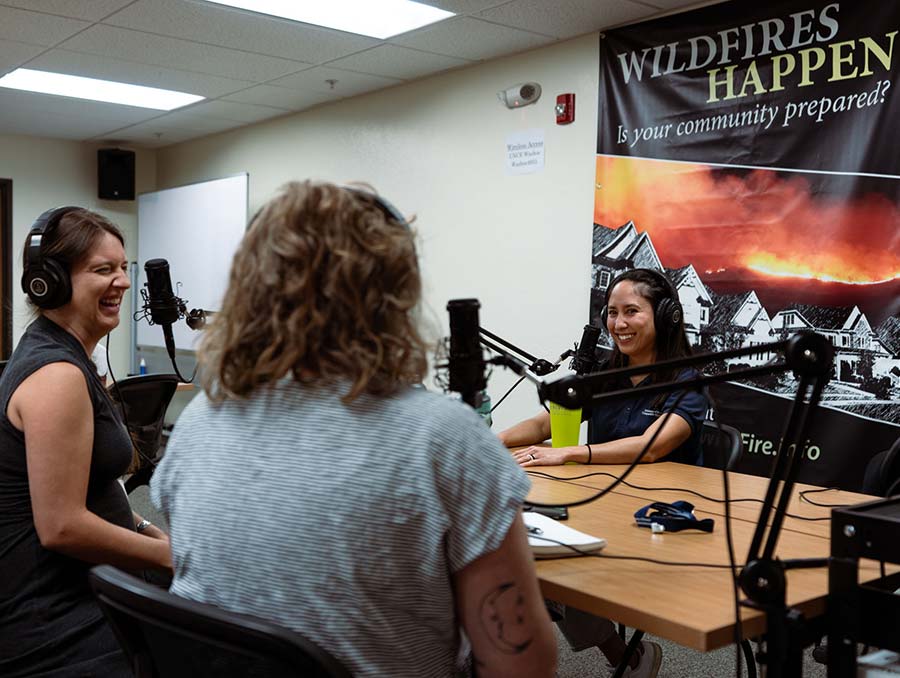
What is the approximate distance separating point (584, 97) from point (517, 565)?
11.4 feet

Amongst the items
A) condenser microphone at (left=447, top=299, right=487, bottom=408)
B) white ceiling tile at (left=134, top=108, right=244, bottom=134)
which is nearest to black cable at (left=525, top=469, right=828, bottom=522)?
condenser microphone at (left=447, top=299, right=487, bottom=408)

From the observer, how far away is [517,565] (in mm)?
984

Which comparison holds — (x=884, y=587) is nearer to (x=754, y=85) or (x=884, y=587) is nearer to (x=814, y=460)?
(x=814, y=460)

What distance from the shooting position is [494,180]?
182 inches

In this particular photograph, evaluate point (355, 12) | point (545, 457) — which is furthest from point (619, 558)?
point (355, 12)

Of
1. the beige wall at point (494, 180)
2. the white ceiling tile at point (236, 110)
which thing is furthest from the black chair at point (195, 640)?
the white ceiling tile at point (236, 110)

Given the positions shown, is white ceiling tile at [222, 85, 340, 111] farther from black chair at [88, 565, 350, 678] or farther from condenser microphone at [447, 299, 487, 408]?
black chair at [88, 565, 350, 678]

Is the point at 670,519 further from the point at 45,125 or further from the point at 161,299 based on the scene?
the point at 45,125

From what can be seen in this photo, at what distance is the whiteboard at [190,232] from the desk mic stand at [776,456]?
4896mm

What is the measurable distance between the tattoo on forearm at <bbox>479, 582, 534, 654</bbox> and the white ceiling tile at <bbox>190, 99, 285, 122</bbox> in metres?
5.08

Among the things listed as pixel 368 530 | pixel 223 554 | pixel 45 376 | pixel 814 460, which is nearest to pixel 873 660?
pixel 368 530

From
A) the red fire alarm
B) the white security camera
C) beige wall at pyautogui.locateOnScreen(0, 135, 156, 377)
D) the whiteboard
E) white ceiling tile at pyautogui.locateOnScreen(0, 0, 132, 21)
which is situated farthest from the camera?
beige wall at pyautogui.locateOnScreen(0, 135, 156, 377)

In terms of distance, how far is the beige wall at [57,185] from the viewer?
22.5 feet

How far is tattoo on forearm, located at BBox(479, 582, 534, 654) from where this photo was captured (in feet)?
3.24
